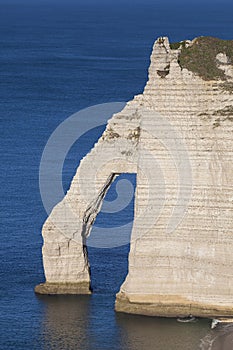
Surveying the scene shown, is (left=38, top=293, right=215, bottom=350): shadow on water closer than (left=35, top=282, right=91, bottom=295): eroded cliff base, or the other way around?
(left=38, top=293, right=215, bottom=350): shadow on water

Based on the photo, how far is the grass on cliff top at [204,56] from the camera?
61344 millimetres

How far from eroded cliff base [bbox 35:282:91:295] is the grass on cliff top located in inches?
422

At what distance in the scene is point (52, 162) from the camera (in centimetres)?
8800

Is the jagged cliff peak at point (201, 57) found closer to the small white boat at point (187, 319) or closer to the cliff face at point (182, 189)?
the cliff face at point (182, 189)

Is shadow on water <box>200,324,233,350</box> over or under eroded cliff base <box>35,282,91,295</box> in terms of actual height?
under

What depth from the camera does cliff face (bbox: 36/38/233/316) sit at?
61.4m

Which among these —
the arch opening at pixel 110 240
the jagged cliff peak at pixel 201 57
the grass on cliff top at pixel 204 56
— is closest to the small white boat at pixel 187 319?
the arch opening at pixel 110 240

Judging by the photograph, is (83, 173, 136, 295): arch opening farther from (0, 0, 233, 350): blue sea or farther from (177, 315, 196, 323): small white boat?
(177, 315, 196, 323): small white boat

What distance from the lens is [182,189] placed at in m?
62.2

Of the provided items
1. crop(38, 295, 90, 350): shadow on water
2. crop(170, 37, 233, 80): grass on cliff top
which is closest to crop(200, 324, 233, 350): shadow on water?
crop(38, 295, 90, 350): shadow on water

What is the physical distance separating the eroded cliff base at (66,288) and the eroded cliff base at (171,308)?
9.95ft

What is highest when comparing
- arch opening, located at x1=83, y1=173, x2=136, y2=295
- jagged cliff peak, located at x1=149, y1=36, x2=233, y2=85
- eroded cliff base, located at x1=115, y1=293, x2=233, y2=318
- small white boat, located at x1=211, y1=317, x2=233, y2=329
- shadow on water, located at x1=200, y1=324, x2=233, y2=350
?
jagged cliff peak, located at x1=149, y1=36, x2=233, y2=85

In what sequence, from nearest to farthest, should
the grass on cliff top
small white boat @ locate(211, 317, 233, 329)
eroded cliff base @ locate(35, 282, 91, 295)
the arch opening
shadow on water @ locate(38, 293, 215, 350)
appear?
shadow on water @ locate(38, 293, 215, 350) < the grass on cliff top < small white boat @ locate(211, 317, 233, 329) < eroded cliff base @ locate(35, 282, 91, 295) < the arch opening

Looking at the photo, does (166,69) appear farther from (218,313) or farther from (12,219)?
(12,219)
